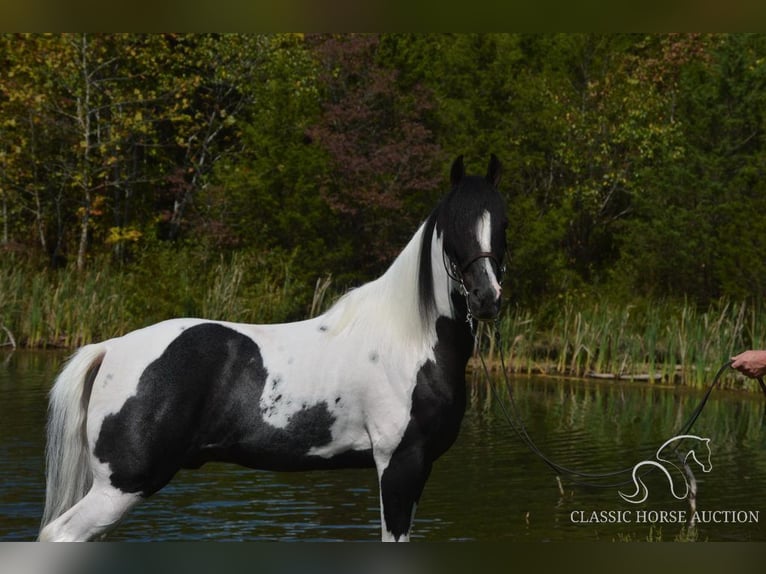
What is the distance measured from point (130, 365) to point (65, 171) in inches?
781

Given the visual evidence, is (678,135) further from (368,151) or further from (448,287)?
(448,287)

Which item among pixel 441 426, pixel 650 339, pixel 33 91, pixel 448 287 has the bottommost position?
pixel 650 339

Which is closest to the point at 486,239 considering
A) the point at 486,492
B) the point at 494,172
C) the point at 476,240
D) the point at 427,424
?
A: the point at 476,240

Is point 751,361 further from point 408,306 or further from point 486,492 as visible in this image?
point 486,492

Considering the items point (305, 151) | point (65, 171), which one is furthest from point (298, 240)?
point (65, 171)

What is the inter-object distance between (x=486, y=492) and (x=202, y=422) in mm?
4495

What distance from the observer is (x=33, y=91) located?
22.5m

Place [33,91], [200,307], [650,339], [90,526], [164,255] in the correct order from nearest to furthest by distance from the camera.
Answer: [90,526] → [650,339] → [200,307] → [164,255] → [33,91]

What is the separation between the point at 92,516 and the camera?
4520 millimetres

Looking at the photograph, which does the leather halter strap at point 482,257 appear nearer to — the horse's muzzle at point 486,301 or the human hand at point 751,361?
the horse's muzzle at point 486,301

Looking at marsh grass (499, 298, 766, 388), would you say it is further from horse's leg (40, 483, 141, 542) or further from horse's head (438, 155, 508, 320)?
horse's leg (40, 483, 141, 542)

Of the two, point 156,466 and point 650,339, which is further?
point 650,339

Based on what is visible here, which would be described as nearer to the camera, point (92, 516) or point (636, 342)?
point (92, 516)

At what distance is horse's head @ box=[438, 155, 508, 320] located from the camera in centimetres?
452
